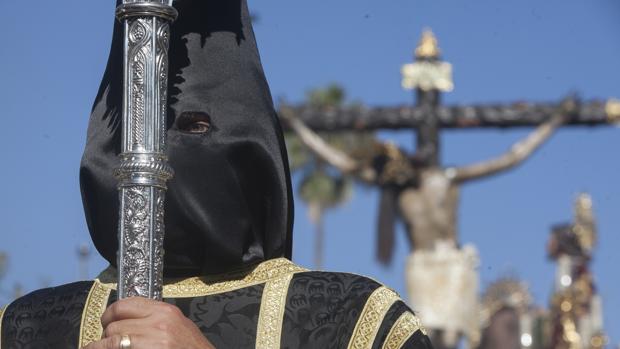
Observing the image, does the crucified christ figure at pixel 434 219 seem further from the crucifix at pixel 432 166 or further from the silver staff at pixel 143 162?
the silver staff at pixel 143 162

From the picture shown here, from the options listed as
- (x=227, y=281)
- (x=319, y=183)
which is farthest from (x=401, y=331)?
(x=319, y=183)

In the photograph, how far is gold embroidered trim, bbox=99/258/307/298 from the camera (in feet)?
13.0

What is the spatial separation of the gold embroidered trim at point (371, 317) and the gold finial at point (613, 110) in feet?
62.8

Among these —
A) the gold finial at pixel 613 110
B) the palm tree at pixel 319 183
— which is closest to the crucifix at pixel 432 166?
the gold finial at pixel 613 110

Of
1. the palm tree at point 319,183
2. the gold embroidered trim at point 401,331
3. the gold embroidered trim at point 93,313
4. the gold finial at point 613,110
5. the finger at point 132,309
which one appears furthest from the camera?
the palm tree at point 319,183

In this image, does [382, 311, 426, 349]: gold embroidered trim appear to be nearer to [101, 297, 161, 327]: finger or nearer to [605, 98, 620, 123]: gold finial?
[101, 297, 161, 327]: finger

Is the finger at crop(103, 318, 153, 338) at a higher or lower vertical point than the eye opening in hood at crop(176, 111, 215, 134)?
lower

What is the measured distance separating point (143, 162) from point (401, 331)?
90 centimetres

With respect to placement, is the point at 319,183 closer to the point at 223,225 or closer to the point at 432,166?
the point at 432,166

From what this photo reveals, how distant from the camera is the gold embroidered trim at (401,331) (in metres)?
3.78

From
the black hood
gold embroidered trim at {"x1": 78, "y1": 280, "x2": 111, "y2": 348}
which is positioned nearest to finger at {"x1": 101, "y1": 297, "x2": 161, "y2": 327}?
the black hood

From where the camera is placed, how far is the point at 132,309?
126 inches

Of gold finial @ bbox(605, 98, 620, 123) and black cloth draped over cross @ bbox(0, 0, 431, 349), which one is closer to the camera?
black cloth draped over cross @ bbox(0, 0, 431, 349)

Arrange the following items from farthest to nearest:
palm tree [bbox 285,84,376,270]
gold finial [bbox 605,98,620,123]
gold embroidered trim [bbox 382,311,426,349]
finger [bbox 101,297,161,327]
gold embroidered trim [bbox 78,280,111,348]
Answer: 1. palm tree [bbox 285,84,376,270]
2. gold finial [bbox 605,98,620,123]
3. gold embroidered trim [bbox 78,280,111,348]
4. gold embroidered trim [bbox 382,311,426,349]
5. finger [bbox 101,297,161,327]
